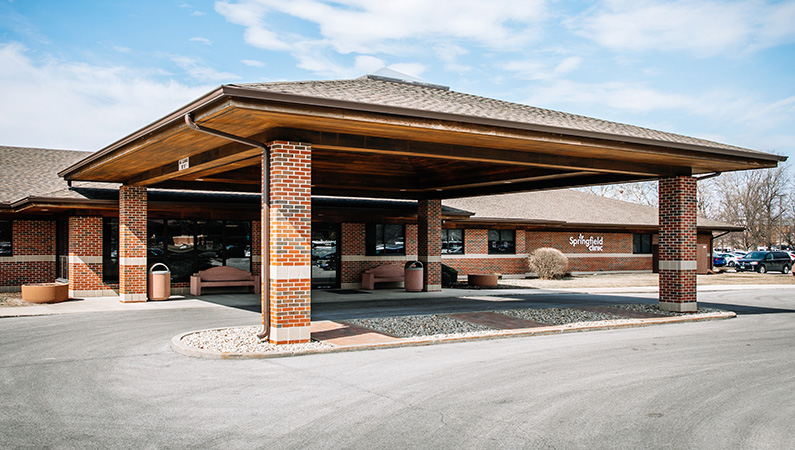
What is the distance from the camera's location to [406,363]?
9375 millimetres

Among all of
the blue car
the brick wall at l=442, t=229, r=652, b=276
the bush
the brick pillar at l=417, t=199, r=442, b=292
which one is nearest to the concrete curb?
the brick pillar at l=417, t=199, r=442, b=292

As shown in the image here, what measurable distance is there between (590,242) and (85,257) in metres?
25.0

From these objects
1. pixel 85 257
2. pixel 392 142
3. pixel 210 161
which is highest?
pixel 392 142

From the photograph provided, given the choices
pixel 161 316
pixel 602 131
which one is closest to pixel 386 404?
pixel 602 131

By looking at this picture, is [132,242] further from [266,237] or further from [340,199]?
[266,237]

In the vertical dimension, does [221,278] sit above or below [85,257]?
below

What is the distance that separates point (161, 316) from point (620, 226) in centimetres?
2652

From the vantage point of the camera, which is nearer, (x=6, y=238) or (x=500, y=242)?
(x=6, y=238)

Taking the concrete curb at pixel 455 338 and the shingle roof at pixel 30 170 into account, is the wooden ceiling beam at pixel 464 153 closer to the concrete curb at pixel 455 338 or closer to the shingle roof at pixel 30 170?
the concrete curb at pixel 455 338

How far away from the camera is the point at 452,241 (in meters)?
28.6

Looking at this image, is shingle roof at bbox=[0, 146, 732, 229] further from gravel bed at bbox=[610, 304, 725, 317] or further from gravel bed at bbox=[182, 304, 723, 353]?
gravel bed at bbox=[182, 304, 723, 353]

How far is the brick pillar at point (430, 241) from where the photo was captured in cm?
2262

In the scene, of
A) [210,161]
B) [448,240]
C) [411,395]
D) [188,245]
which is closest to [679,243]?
[411,395]

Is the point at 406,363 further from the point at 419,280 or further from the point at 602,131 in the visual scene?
the point at 419,280
